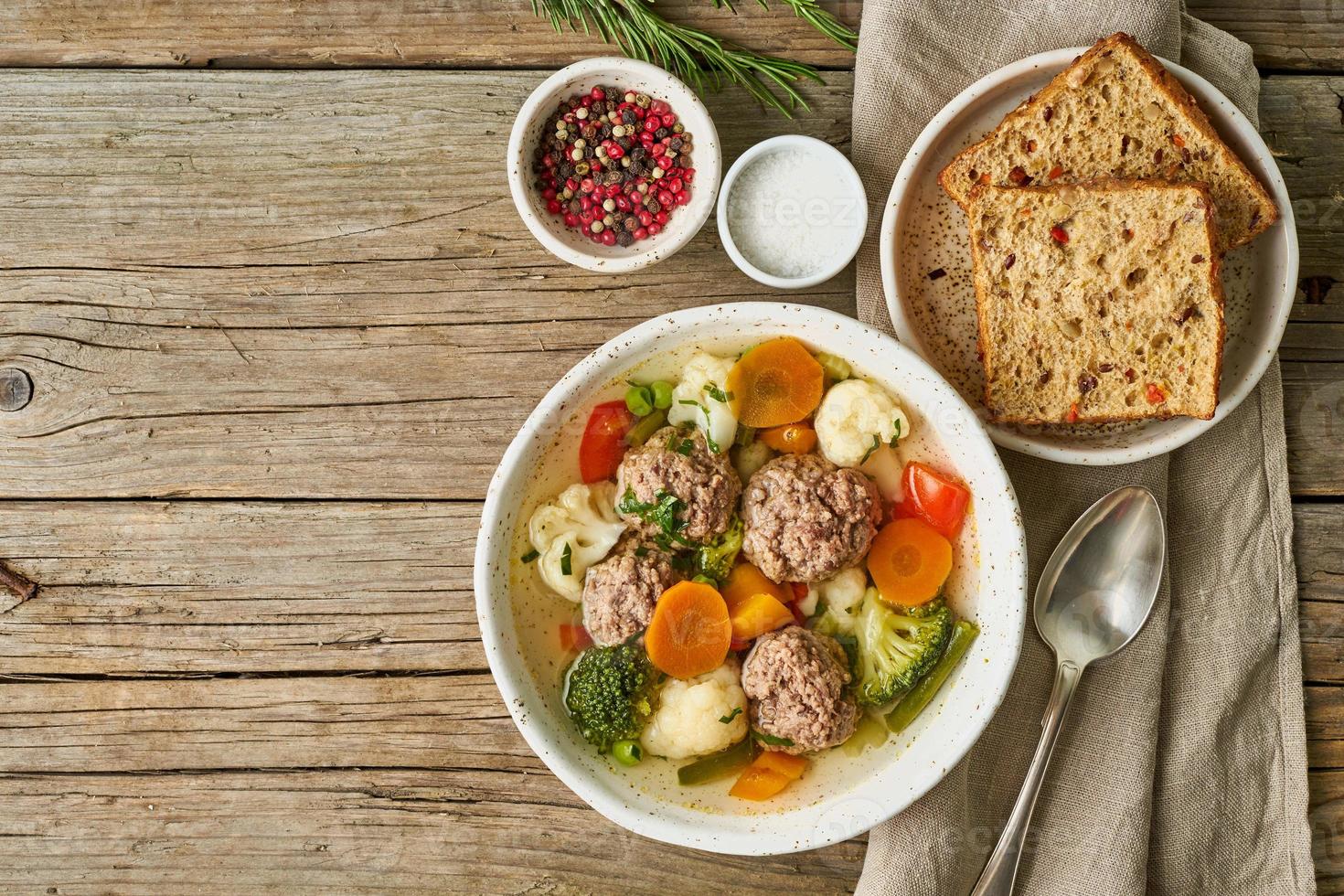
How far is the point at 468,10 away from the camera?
2.69 m

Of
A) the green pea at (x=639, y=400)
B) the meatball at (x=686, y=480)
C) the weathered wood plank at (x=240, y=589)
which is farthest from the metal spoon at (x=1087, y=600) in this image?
the weathered wood plank at (x=240, y=589)

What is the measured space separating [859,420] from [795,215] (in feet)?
1.90

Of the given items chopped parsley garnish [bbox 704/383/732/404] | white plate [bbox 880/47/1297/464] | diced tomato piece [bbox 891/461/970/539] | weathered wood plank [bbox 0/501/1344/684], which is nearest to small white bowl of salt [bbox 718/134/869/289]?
white plate [bbox 880/47/1297/464]

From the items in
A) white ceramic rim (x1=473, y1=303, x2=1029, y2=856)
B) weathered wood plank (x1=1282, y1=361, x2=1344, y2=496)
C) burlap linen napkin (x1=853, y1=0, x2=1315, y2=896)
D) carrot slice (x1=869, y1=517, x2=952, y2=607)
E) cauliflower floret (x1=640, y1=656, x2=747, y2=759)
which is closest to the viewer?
white ceramic rim (x1=473, y1=303, x2=1029, y2=856)

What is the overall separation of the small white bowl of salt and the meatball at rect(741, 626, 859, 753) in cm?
94

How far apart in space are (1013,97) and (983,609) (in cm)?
138

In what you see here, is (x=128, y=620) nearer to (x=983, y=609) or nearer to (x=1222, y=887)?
(x=983, y=609)

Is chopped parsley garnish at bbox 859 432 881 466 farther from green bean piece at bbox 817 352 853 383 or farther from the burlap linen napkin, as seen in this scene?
the burlap linen napkin

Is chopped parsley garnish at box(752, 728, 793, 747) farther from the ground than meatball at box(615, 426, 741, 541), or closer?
closer

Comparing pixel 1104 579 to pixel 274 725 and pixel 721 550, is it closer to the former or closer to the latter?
pixel 721 550

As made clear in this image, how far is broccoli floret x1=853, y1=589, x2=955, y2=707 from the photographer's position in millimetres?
2365

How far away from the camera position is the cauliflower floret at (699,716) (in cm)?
231

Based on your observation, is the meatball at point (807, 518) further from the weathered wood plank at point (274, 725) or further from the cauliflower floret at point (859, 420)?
the weathered wood plank at point (274, 725)

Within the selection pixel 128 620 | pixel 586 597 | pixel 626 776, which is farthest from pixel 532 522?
pixel 128 620
